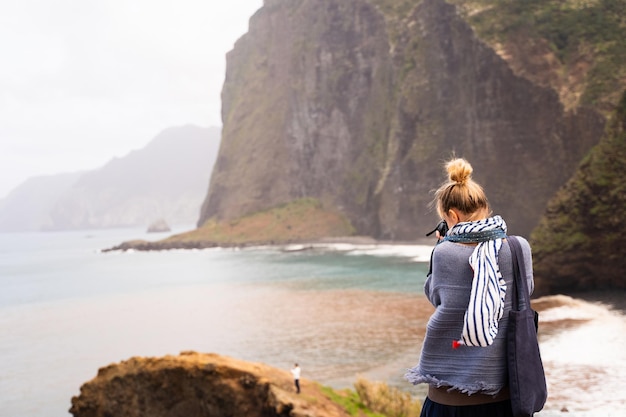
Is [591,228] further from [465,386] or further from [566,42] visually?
[566,42]

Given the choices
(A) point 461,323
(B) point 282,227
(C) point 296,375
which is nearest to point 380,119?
(B) point 282,227

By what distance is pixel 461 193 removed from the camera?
139 inches

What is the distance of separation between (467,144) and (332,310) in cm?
4171

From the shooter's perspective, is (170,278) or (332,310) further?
(170,278)

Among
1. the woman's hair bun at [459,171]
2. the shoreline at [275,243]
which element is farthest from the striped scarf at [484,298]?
the shoreline at [275,243]

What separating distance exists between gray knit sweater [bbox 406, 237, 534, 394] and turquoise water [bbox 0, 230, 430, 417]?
17691 millimetres

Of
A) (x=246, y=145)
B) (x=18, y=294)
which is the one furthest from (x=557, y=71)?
(x=246, y=145)

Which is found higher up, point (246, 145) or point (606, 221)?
point (246, 145)

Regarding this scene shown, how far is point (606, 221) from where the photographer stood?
2870 centimetres

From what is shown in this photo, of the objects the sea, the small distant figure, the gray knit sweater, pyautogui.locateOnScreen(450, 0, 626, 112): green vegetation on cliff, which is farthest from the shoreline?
the gray knit sweater

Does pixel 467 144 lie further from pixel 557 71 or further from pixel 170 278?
pixel 170 278

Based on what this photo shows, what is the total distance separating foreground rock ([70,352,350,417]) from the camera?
13.1 m

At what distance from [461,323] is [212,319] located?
3599cm

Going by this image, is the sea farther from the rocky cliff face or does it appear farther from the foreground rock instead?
the rocky cliff face
